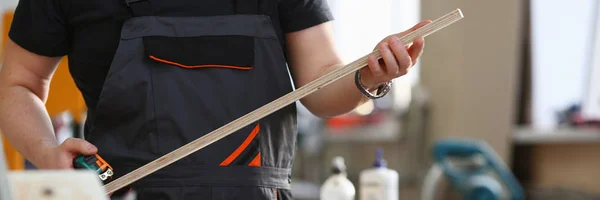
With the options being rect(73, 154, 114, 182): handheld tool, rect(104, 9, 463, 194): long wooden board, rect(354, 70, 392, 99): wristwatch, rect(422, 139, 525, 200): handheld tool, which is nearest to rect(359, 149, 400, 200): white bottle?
rect(354, 70, 392, 99): wristwatch

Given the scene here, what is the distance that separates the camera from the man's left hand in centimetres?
103

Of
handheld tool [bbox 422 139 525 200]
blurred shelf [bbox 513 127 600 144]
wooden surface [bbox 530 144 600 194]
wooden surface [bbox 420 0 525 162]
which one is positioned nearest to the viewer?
handheld tool [bbox 422 139 525 200]

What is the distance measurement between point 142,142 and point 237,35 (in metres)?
0.21

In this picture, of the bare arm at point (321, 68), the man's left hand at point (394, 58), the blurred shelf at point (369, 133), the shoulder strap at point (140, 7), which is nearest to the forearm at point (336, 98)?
the bare arm at point (321, 68)

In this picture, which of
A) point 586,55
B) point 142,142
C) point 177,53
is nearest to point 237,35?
point 177,53

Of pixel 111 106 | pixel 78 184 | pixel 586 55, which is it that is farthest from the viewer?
pixel 586 55

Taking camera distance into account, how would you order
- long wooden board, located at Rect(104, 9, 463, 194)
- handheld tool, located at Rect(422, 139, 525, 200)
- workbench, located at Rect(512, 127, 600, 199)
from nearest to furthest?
long wooden board, located at Rect(104, 9, 463, 194) < handheld tool, located at Rect(422, 139, 525, 200) < workbench, located at Rect(512, 127, 600, 199)

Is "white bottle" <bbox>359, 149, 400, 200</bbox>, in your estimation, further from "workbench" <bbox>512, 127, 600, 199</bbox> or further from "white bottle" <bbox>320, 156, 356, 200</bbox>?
"workbench" <bbox>512, 127, 600, 199</bbox>

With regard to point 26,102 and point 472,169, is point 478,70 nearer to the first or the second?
point 472,169

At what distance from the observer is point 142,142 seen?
1157mm

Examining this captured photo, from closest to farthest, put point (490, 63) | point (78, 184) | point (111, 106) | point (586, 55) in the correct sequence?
point (78, 184) → point (111, 106) → point (586, 55) → point (490, 63)

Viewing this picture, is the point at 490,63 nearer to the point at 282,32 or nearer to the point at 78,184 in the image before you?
the point at 282,32

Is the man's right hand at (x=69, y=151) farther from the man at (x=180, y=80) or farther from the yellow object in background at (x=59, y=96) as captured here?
the yellow object in background at (x=59, y=96)

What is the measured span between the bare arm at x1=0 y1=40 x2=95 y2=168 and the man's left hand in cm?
47
